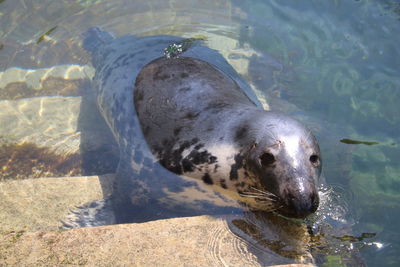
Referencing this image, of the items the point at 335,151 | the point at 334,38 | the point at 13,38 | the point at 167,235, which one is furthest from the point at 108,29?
the point at 167,235

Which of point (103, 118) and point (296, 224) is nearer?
point (296, 224)

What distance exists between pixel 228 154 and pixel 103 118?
2372 millimetres

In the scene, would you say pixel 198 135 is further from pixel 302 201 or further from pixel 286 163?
pixel 302 201

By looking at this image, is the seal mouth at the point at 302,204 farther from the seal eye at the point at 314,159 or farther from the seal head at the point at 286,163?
the seal eye at the point at 314,159

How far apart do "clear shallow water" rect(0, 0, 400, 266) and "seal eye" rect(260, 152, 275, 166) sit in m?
1.27

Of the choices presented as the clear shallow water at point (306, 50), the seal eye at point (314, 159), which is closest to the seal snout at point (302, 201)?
the seal eye at point (314, 159)

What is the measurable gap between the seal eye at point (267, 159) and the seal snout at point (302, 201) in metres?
0.25

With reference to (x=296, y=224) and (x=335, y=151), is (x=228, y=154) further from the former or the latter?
(x=335, y=151)

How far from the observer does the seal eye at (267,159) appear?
264 cm

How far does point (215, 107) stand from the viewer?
3.48m

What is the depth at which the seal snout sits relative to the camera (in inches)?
95.3

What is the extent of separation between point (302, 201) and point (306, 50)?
12.3ft

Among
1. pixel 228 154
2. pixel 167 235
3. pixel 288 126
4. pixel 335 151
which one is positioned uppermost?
pixel 288 126

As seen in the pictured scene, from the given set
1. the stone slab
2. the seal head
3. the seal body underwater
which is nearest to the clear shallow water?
the seal body underwater
